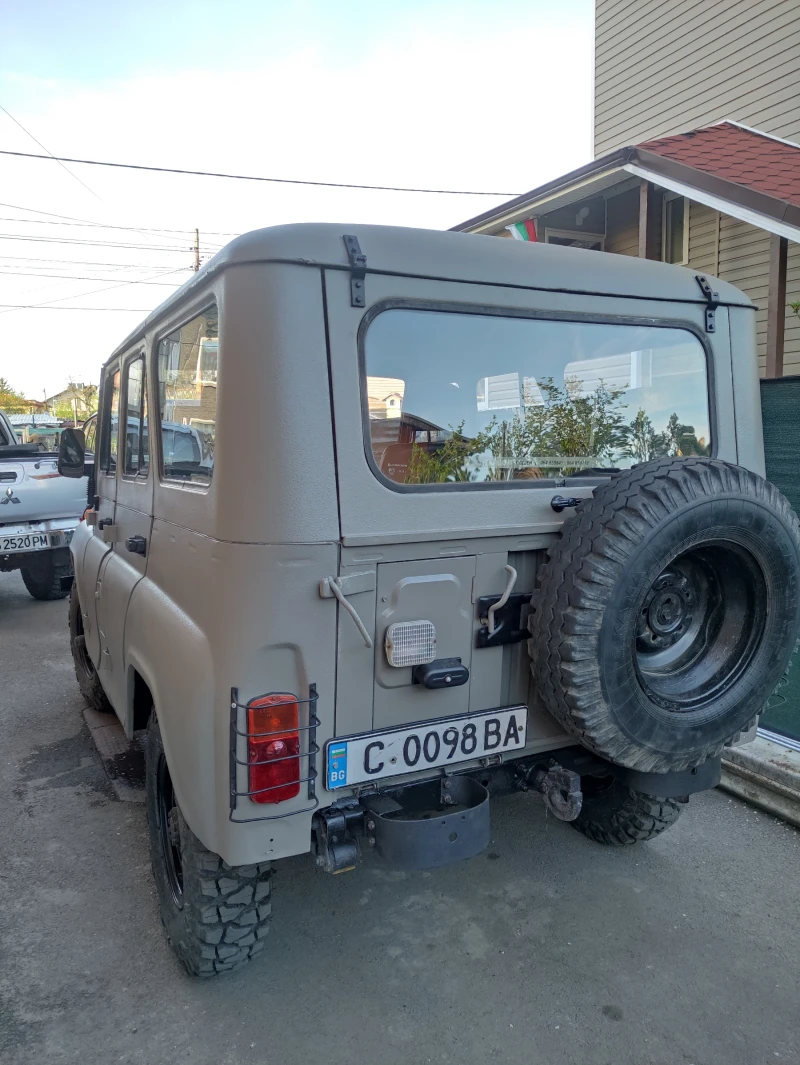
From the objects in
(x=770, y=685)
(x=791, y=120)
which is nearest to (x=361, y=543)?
(x=770, y=685)

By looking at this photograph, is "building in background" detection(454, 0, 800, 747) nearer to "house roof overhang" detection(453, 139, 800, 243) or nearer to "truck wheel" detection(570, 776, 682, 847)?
"house roof overhang" detection(453, 139, 800, 243)

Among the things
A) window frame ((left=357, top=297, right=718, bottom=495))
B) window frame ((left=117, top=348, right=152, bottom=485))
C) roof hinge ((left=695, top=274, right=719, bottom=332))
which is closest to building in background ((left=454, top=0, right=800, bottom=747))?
roof hinge ((left=695, top=274, right=719, bottom=332))

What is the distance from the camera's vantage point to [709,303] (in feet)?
9.05

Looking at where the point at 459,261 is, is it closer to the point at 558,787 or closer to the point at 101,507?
the point at 558,787

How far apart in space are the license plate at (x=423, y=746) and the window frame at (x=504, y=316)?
701mm

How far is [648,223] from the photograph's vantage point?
8055 mm

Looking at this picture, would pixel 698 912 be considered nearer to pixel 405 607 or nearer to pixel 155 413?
pixel 405 607

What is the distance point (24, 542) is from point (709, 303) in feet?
21.0

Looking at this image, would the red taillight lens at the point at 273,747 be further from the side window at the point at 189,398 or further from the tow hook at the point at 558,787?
the tow hook at the point at 558,787

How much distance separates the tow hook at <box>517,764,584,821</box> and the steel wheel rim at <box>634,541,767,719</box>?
438mm

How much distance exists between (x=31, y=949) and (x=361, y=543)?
1.93 m

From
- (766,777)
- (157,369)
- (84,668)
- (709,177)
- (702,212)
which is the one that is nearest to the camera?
(157,369)

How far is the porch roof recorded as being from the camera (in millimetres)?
6402

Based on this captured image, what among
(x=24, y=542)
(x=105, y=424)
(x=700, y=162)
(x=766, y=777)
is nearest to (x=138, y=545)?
(x=105, y=424)
